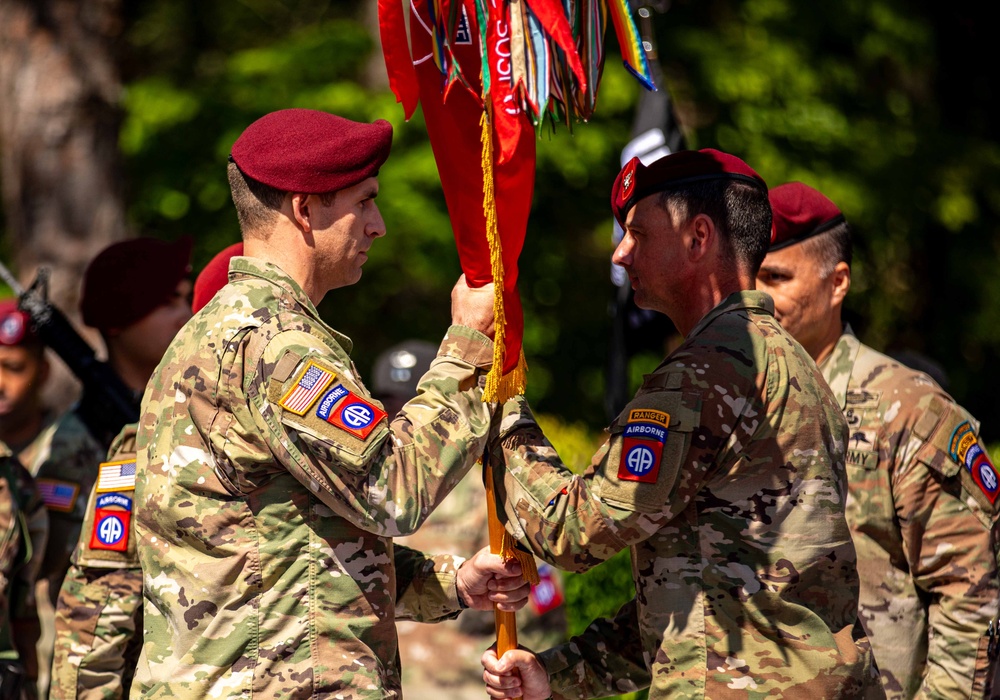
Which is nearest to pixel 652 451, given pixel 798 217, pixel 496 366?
pixel 496 366

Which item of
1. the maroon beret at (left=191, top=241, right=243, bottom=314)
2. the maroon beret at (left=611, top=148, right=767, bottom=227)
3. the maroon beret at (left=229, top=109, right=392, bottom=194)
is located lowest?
the maroon beret at (left=191, top=241, right=243, bottom=314)

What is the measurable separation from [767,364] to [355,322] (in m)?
7.85

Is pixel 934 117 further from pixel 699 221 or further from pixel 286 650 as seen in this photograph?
pixel 286 650

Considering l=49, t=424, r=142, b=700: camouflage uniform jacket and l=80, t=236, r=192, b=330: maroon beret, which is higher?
l=80, t=236, r=192, b=330: maroon beret

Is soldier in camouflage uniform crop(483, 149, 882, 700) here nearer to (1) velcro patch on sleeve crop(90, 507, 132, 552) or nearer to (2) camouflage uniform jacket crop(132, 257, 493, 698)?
(2) camouflage uniform jacket crop(132, 257, 493, 698)

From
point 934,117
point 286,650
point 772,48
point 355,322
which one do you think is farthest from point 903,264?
point 286,650

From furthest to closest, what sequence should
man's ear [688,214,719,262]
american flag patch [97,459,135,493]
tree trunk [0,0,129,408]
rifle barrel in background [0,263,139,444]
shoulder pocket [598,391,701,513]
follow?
tree trunk [0,0,129,408]
rifle barrel in background [0,263,139,444]
american flag patch [97,459,135,493]
man's ear [688,214,719,262]
shoulder pocket [598,391,701,513]

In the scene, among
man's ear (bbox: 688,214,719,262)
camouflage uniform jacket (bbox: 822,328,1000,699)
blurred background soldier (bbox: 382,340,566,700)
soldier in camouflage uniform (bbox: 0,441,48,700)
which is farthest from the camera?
blurred background soldier (bbox: 382,340,566,700)

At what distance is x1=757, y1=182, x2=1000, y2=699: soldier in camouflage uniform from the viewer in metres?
3.73

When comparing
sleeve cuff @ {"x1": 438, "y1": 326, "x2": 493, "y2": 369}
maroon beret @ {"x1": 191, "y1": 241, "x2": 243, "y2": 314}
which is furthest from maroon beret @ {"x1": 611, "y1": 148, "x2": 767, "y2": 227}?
maroon beret @ {"x1": 191, "y1": 241, "x2": 243, "y2": 314}

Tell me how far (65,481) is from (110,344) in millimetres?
556

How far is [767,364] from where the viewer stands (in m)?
3.00

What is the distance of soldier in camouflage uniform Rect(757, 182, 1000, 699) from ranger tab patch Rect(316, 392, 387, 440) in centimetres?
186

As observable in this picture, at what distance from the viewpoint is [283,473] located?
9.46ft
